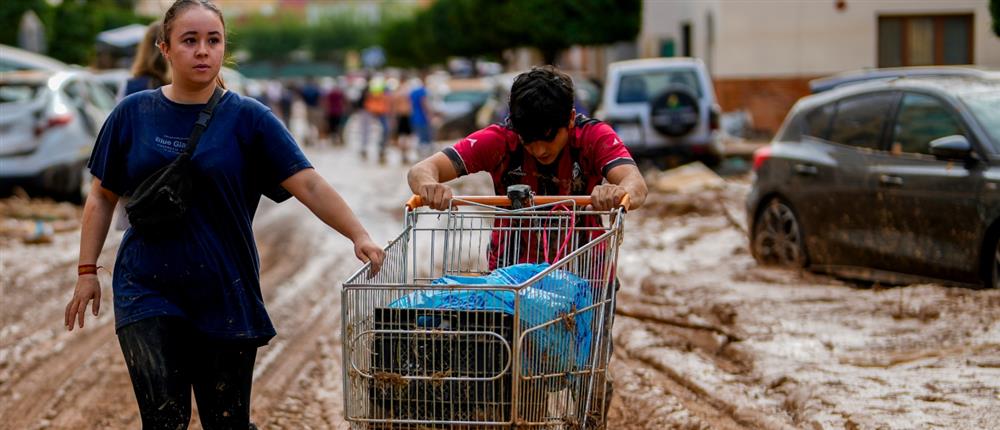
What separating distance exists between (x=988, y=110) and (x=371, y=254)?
6.01m

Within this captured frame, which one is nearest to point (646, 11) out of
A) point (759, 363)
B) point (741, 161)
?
point (741, 161)

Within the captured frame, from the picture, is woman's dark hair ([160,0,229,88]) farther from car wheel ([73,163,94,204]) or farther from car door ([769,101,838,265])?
car wheel ([73,163,94,204])

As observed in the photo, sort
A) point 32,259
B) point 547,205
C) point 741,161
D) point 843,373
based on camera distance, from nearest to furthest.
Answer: point 547,205 < point 843,373 < point 32,259 < point 741,161

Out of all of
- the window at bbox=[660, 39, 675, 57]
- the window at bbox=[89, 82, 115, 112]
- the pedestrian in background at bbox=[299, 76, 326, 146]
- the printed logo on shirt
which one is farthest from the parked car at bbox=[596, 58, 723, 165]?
the printed logo on shirt

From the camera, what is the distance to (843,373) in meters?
7.00

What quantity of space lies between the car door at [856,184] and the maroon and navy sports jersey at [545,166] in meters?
5.08

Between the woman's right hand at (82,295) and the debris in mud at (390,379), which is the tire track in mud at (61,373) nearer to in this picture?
the woman's right hand at (82,295)

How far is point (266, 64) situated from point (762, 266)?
13184 centimetres

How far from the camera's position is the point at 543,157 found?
16.7ft

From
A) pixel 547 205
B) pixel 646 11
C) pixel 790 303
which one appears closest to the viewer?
pixel 547 205

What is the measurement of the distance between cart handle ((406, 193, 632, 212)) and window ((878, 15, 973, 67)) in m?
25.4

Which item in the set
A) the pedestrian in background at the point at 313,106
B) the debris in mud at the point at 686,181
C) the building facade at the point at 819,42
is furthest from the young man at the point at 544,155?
the pedestrian in background at the point at 313,106

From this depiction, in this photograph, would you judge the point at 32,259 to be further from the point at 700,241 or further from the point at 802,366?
the point at 802,366

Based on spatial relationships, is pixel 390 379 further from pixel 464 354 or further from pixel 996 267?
pixel 996 267
